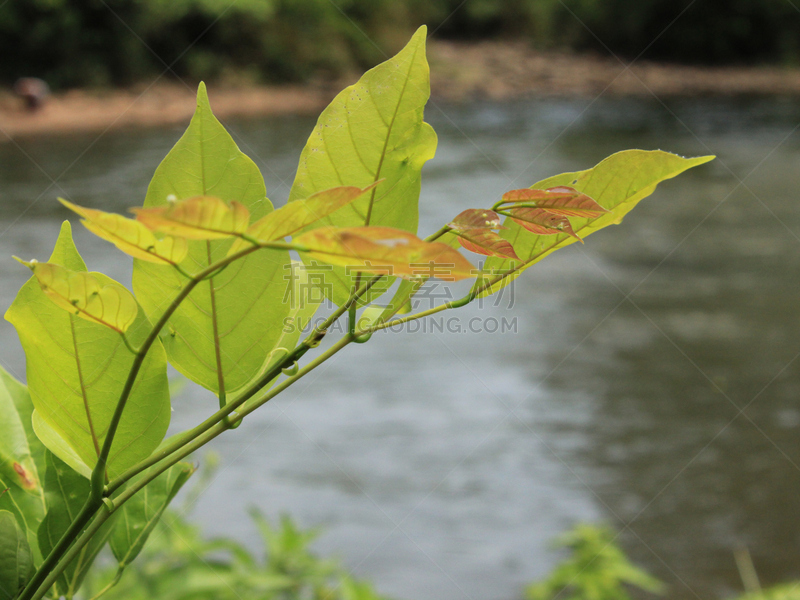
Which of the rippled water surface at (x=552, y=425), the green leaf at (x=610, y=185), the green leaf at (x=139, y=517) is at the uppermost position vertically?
the rippled water surface at (x=552, y=425)

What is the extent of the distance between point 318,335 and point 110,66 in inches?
313

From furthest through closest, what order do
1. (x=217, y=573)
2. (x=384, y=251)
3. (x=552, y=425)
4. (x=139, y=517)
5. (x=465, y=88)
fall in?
1. (x=465, y=88)
2. (x=552, y=425)
3. (x=217, y=573)
4. (x=139, y=517)
5. (x=384, y=251)

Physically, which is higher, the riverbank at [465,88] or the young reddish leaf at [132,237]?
the riverbank at [465,88]

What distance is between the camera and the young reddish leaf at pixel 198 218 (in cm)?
11

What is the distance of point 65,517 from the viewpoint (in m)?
0.19

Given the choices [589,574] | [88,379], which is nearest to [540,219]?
[88,379]

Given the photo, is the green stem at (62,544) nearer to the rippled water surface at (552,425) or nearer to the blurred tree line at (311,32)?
the rippled water surface at (552,425)

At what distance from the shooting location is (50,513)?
19 cm

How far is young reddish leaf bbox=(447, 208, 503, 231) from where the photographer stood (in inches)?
5.8

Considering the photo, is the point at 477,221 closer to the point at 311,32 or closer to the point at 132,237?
the point at 132,237

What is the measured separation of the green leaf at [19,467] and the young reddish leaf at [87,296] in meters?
0.09

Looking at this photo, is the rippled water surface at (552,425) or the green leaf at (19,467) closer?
the green leaf at (19,467)

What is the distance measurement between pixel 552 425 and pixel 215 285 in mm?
1950

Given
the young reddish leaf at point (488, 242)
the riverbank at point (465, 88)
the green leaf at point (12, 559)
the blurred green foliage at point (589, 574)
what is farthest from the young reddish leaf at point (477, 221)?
the riverbank at point (465, 88)
